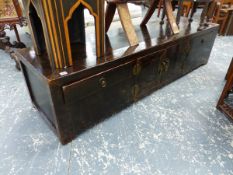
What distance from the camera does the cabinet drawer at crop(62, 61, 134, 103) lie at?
3.47 ft

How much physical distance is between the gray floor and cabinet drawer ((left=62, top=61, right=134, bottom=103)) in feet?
1.23

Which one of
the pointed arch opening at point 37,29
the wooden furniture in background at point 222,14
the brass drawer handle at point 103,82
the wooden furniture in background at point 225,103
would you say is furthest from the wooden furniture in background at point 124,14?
the wooden furniture in background at point 222,14

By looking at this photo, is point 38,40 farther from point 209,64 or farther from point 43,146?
point 209,64

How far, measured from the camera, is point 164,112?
5.17 ft

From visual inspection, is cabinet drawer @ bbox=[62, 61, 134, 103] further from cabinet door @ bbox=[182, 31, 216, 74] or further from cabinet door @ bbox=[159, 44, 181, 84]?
cabinet door @ bbox=[182, 31, 216, 74]

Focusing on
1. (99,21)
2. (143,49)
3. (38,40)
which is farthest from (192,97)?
(38,40)

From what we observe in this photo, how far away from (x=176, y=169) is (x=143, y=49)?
2.87ft

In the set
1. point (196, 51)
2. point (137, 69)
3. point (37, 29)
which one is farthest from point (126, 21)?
point (196, 51)

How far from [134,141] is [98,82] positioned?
20.6 inches

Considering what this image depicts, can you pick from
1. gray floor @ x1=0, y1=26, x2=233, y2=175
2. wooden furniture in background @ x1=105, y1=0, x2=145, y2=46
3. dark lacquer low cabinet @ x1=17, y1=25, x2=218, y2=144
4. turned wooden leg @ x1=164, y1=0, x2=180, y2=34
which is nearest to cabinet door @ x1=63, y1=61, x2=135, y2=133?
dark lacquer low cabinet @ x1=17, y1=25, x2=218, y2=144

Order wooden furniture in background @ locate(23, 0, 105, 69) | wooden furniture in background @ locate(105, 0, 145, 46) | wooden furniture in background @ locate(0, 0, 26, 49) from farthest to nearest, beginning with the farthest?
wooden furniture in background @ locate(0, 0, 26, 49), wooden furniture in background @ locate(105, 0, 145, 46), wooden furniture in background @ locate(23, 0, 105, 69)

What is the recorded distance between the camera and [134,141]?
4.28ft

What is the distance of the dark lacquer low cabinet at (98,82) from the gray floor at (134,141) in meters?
0.11

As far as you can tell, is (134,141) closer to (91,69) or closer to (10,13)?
(91,69)
